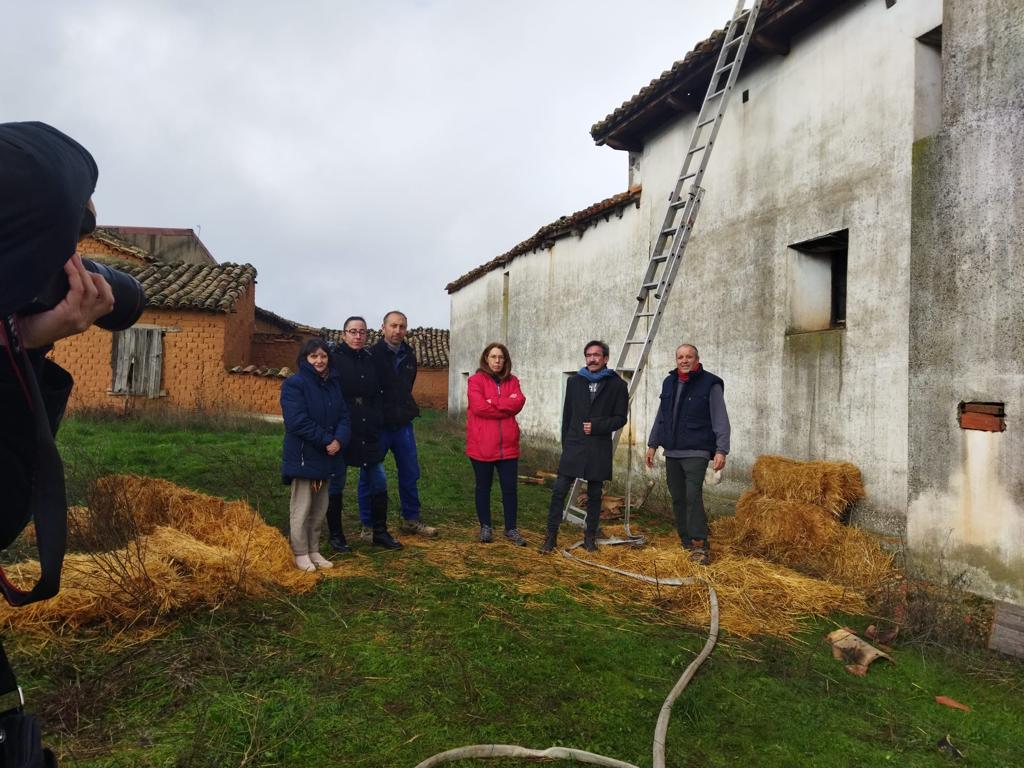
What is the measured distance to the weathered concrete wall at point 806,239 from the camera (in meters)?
5.43

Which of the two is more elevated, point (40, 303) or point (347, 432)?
point (40, 303)

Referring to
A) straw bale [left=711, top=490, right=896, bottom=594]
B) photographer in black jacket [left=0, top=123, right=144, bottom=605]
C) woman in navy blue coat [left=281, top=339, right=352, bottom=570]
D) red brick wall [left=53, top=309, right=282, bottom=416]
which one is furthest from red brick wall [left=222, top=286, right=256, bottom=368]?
photographer in black jacket [left=0, top=123, right=144, bottom=605]

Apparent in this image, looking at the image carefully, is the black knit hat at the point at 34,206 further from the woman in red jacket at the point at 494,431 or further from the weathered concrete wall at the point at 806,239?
the weathered concrete wall at the point at 806,239

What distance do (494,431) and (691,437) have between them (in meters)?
1.69

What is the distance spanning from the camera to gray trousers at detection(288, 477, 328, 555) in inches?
185

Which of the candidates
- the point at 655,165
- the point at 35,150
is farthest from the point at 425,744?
the point at 655,165

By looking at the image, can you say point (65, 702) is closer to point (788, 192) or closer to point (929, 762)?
point (929, 762)

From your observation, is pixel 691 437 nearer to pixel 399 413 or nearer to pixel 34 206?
pixel 399 413

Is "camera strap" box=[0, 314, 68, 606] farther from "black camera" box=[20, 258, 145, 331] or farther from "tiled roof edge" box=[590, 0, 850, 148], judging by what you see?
"tiled roof edge" box=[590, 0, 850, 148]

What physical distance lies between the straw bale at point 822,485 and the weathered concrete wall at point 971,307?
797 mm

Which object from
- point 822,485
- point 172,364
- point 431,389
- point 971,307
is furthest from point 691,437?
point 431,389

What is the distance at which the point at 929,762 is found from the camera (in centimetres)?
280

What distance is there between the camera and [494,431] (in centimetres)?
589

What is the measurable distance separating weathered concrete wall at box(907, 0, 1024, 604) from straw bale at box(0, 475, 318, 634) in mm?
4282
